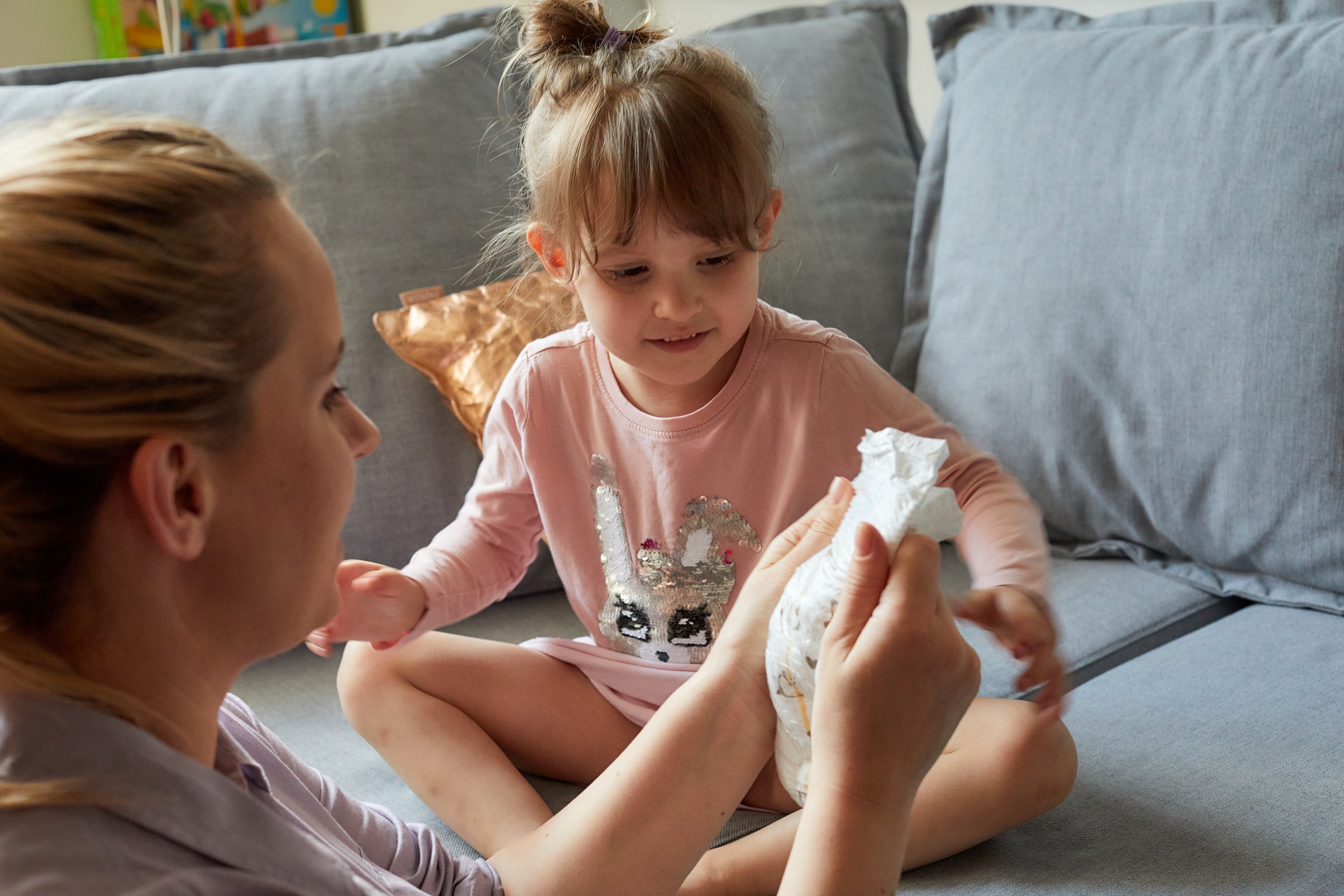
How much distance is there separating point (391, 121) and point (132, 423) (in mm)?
1030

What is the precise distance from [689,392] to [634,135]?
0.26 metres

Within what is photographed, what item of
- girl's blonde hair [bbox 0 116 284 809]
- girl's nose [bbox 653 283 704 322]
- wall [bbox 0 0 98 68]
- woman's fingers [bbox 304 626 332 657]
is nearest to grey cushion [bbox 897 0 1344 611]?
girl's nose [bbox 653 283 704 322]

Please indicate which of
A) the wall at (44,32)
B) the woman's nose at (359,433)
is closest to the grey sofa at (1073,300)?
the woman's nose at (359,433)

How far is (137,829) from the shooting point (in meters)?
0.52

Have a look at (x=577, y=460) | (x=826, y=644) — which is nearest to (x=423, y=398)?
(x=577, y=460)

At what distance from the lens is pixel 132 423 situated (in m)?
0.52

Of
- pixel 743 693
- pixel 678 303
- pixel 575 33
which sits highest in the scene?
pixel 575 33

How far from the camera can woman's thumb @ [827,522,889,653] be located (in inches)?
27.4

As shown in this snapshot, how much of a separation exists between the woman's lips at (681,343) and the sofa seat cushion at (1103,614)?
0.42 m

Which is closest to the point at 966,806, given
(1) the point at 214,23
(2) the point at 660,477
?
(2) the point at 660,477

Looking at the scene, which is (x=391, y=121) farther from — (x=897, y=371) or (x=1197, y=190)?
(x=1197, y=190)

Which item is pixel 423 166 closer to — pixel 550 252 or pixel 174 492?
pixel 550 252

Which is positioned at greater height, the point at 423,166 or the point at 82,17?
the point at 82,17

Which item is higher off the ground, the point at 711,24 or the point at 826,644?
the point at 711,24
